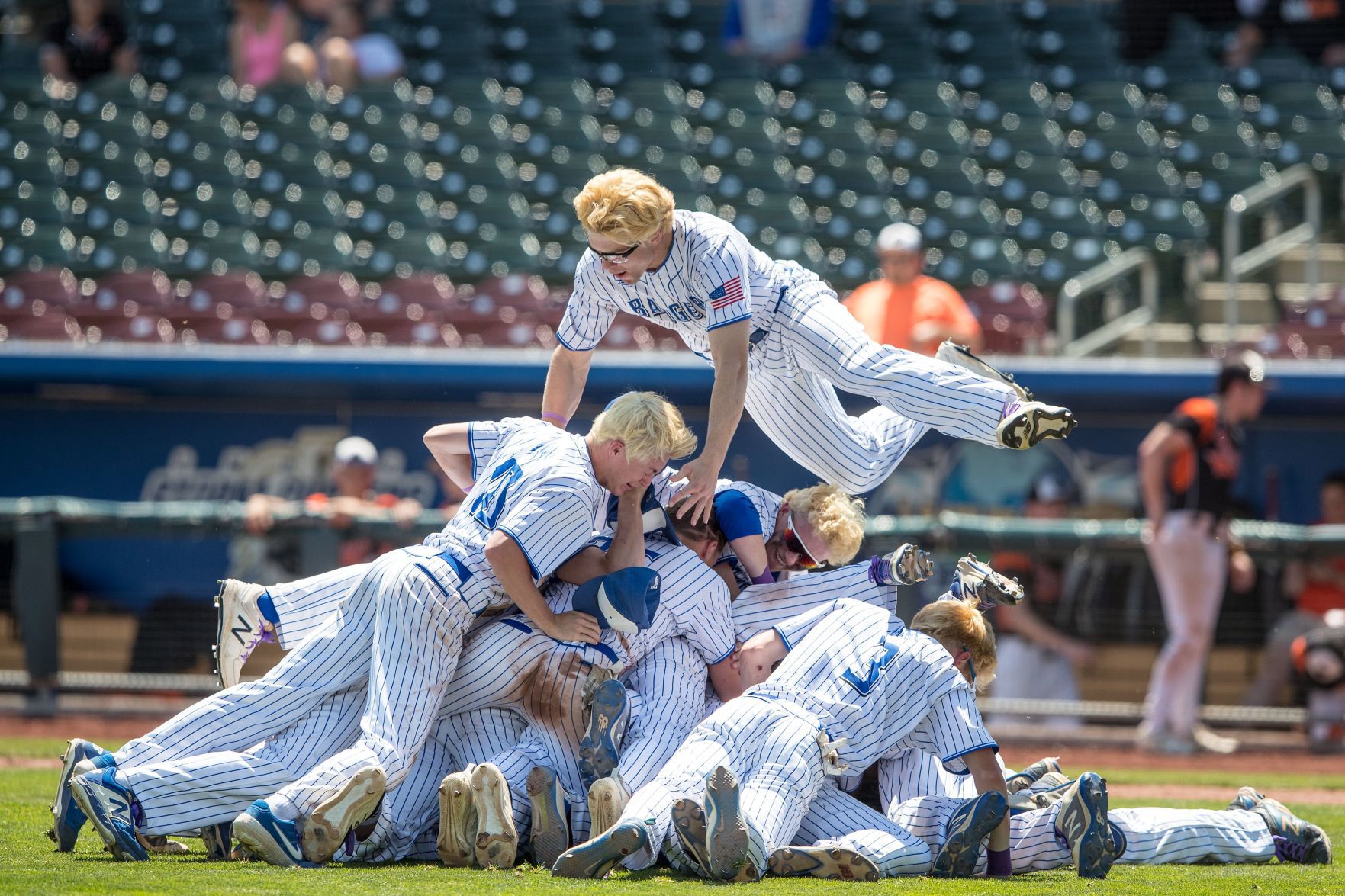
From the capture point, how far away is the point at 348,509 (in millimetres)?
7848

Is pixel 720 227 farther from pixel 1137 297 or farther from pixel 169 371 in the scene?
pixel 1137 297

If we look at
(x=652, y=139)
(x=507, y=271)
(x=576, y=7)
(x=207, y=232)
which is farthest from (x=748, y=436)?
(x=576, y=7)

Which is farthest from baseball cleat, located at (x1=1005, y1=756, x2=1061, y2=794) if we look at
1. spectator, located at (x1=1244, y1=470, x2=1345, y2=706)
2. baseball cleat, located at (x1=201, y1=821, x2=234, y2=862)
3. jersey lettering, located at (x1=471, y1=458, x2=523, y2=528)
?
spectator, located at (x1=1244, y1=470, x2=1345, y2=706)

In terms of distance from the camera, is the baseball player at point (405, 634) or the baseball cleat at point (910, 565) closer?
the baseball player at point (405, 634)

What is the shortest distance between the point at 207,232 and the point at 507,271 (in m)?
2.29

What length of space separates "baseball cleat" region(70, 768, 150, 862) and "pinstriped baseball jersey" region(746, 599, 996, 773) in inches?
60.5

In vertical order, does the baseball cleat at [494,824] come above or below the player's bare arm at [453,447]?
below

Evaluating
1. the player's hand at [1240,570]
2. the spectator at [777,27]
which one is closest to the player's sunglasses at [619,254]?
the player's hand at [1240,570]

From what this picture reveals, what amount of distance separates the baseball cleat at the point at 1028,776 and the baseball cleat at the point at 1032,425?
922 millimetres

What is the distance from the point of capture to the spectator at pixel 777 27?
13.0m

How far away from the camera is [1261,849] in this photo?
171 inches

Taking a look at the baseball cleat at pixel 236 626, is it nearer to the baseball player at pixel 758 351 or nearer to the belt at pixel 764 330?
the baseball player at pixel 758 351

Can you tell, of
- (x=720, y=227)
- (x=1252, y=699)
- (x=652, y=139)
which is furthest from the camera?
(x=652, y=139)

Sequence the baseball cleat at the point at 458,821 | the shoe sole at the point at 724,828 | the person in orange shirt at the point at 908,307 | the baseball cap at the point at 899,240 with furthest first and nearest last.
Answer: the baseball cap at the point at 899,240 → the person in orange shirt at the point at 908,307 → the baseball cleat at the point at 458,821 → the shoe sole at the point at 724,828
